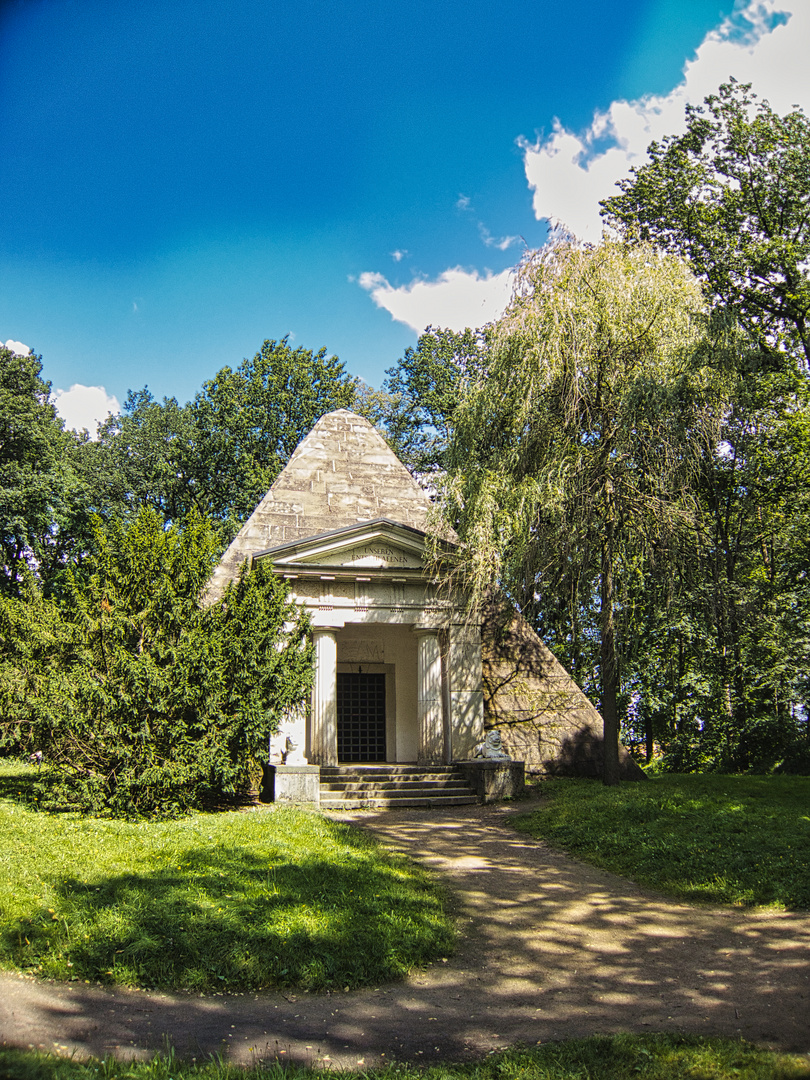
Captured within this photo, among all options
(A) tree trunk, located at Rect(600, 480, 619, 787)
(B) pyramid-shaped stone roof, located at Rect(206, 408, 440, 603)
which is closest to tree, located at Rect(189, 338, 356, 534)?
(B) pyramid-shaped stone roof, located at Rect(206, 408, 440, 603)

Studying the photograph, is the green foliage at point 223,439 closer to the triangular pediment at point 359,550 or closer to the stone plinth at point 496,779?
the triangular pediment at point 359,550

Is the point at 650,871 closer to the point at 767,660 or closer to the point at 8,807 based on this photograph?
the point at 8,807

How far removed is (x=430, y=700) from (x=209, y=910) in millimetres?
10044

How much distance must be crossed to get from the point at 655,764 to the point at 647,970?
19.8 meters

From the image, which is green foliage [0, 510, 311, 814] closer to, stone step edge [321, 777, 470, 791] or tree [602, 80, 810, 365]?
stone step edge [321, 777, 470, 791]

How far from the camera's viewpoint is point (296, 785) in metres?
12.8

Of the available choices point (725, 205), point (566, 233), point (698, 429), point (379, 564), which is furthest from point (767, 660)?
point (725, 205)

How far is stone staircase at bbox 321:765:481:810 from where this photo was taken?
44.5 ft

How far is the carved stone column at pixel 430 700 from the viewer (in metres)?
15.8

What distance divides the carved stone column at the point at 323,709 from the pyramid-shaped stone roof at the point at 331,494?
108 inches

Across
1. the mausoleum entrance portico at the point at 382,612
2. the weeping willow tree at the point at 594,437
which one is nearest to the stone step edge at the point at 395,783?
the mausoleum entrance portico at the point at 382,612

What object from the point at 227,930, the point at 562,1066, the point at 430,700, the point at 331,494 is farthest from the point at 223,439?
the point at 562,1066

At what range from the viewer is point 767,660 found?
1698 cm

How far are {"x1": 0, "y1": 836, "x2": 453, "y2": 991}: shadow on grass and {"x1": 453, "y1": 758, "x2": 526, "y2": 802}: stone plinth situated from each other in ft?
22.7
